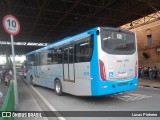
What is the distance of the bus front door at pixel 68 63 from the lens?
369 inches

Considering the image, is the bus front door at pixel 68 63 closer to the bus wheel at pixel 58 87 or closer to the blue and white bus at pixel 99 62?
the blue and white bus at pixel 99 62

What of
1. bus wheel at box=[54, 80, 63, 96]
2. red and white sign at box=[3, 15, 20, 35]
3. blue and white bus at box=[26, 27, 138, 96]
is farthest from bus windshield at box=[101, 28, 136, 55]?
bus wheel at box=[54, 80, 63, 96]

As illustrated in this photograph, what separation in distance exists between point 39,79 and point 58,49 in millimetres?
4791

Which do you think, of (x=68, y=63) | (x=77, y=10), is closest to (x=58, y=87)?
(x=68, y=63)

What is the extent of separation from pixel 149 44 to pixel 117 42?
1958cm

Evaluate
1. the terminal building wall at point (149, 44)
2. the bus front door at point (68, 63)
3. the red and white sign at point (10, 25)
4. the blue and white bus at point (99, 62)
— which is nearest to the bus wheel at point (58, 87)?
the blue and white bus at point (99, 62)

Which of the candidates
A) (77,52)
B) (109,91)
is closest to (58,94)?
(77,52)

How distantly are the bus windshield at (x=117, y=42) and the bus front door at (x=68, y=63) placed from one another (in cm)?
195

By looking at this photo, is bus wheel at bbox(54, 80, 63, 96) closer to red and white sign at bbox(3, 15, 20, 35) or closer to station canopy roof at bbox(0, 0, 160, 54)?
red and white sign at bbox(3, 15, 20, 35)

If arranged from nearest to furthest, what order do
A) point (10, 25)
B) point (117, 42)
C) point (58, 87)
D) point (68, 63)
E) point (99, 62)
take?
point (10, 25) → point (99, 62) → point (117, 42) → point (68, 63) → point (58, 87)

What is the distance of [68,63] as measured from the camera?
9727mm

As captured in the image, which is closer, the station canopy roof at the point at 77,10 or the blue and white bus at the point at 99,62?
the blue and white bus at the point at 99,62

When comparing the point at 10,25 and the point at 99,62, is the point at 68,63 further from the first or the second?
the point at 10,25

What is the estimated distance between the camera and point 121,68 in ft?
27.2
